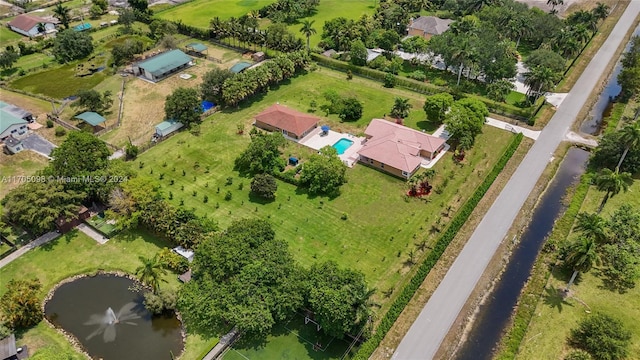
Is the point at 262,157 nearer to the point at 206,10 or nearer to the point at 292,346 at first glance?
the point at 292,346

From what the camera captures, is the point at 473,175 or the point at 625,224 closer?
the point at 625,224

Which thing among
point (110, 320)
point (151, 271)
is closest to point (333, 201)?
point (151, 271)

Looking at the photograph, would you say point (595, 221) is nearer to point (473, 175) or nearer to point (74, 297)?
point (473, 175)

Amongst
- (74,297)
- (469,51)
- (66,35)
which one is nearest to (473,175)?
(469,51)

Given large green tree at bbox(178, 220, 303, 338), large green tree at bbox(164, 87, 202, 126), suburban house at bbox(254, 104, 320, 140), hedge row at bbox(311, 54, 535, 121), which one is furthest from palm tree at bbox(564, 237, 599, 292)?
large green tree at bbox(164, 87, 202, 126)

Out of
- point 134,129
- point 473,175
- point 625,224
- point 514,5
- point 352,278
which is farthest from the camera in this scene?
point 514,5
